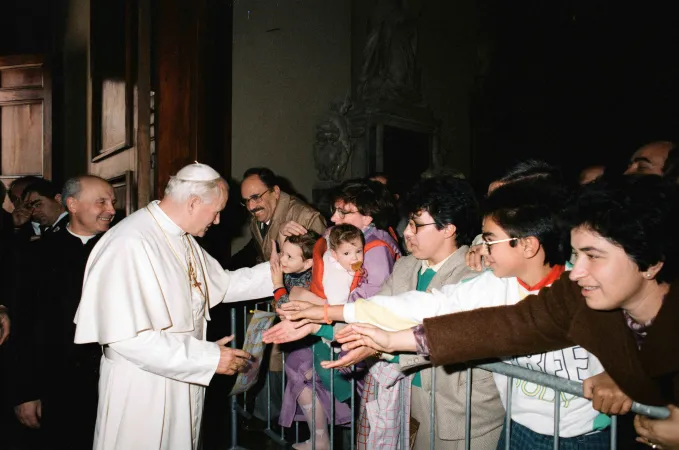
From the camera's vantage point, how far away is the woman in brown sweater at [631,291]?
5.59 feet

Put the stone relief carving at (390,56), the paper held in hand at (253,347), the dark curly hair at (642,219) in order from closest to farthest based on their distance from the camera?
the dark curly hair at (642,219)
the paper held in hand at (253,347)
the stone relief carving at (390,56)

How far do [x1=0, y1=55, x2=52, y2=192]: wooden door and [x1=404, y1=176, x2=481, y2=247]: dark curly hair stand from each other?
5.88 m

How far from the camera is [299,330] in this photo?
2729mm

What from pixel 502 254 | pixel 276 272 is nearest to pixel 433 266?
pixel 502 254

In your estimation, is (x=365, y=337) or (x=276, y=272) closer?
(x=365, y=337)

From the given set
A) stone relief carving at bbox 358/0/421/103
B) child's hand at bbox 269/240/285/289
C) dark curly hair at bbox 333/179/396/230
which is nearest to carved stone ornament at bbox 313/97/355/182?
stone relief carving at bbox 358/0/421/103

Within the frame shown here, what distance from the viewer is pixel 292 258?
3.80m

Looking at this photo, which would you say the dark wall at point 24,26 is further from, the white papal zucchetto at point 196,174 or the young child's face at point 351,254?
the young child's face at point 351,254

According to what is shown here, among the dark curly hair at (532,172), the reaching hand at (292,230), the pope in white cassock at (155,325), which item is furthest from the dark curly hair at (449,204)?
the pope in white cassock at (155,325)

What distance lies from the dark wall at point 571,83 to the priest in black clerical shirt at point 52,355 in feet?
34.5

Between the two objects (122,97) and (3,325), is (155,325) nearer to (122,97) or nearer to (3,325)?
(3,325)

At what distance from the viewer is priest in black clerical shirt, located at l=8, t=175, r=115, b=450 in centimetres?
347

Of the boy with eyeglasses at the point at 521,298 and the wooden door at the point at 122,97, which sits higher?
the wooden door at the point at 122,97

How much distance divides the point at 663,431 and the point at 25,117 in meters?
8.00
